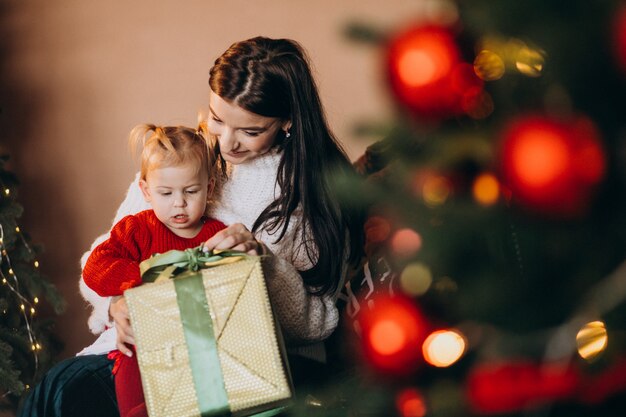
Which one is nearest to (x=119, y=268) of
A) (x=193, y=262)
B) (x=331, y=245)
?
(x=193, y=262)

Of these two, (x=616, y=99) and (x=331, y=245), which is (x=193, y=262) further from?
(x=616, y=99)

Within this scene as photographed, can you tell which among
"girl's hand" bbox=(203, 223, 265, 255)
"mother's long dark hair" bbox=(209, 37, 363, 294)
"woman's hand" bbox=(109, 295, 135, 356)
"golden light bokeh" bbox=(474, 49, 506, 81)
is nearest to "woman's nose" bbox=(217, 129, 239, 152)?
"mother's long dark hair" bbox=(209, 37, 363, 294)

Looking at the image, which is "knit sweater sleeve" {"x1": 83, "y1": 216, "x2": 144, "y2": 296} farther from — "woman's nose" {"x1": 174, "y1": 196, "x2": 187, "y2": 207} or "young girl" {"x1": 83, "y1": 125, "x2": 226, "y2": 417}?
"woman's nose" {"x1": 174, "y1": 196, "x2": 187, "y2": 207}

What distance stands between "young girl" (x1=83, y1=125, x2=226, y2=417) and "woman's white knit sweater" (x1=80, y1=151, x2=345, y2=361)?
12 centimetres

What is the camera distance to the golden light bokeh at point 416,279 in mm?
892

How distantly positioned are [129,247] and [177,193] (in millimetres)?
196

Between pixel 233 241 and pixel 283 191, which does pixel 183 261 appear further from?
pixel 283 191

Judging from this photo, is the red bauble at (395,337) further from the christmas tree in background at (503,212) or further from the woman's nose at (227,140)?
the woman's nose at (227,140)

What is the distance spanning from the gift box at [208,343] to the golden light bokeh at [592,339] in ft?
2.42

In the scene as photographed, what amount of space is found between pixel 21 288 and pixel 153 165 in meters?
1.42

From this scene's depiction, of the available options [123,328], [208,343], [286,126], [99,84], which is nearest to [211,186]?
[286,126]

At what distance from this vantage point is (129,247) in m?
1.93

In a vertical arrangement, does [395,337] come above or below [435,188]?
below

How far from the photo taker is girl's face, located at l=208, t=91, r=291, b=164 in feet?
6.39
